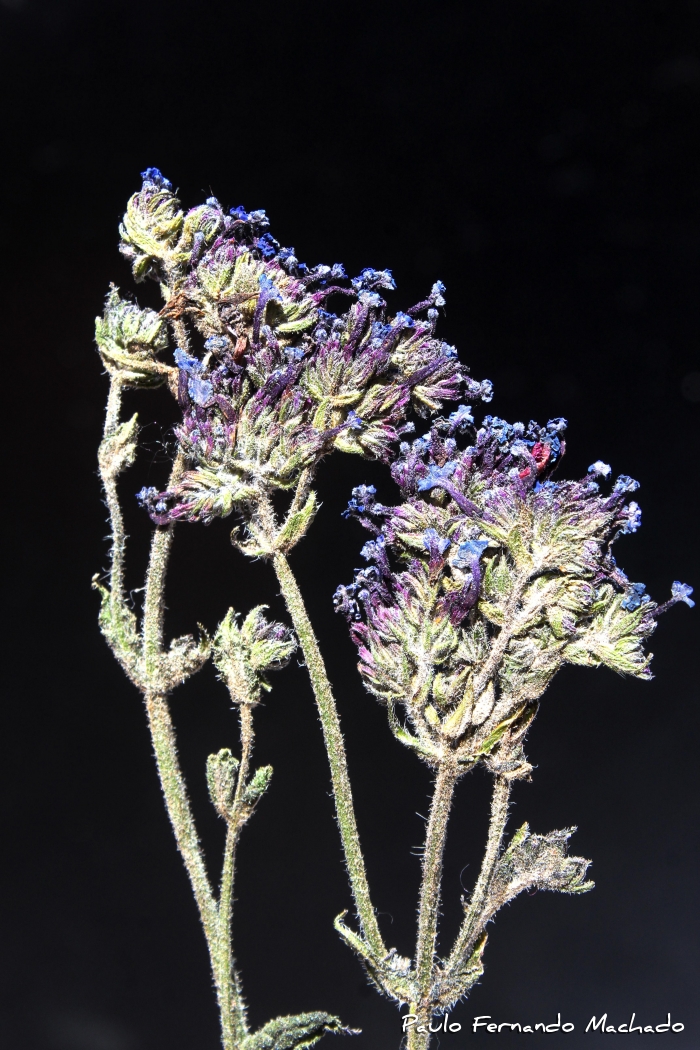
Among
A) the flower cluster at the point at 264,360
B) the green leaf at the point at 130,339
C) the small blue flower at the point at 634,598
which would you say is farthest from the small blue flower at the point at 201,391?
the small blue flower at the point at 634,598

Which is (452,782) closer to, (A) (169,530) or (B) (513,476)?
(B) (513,476)

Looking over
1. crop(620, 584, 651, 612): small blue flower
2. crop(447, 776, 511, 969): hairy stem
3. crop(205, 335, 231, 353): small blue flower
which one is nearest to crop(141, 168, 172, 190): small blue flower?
crop(205, 335, 231, 353): small blue flower

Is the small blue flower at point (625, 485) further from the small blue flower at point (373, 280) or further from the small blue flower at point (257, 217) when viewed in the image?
the small blue flower at point (257, 217)

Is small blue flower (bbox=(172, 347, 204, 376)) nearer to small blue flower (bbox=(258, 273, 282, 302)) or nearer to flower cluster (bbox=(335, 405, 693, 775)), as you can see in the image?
small blue flower (bbox=(258, 273, 282, 302))

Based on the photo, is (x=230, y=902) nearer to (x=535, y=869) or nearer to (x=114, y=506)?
(x=535, y=869)

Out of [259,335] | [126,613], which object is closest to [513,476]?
[259,335]

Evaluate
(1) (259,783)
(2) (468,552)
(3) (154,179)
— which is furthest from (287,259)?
(1) (259,783)
